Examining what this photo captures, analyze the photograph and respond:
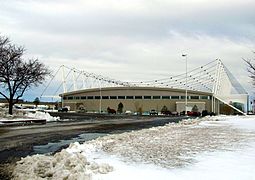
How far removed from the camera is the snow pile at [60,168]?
8.44 m

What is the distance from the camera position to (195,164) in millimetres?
9453

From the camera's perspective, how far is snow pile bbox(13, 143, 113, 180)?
844cm

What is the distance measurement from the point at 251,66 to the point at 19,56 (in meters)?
25.6

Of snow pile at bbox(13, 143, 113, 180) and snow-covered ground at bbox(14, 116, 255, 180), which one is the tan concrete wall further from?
snow pile at bbox(13, 143, 113, 180)

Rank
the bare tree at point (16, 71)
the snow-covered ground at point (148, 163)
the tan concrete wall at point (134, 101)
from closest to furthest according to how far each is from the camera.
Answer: the snow-covered ground at point (148, 163) → the bare tree at point (16, 71) → the tan concrete wall at point (134, 101)

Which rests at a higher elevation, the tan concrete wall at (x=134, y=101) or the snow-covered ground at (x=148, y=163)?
the tan concrete wall at (x=134, y=101)

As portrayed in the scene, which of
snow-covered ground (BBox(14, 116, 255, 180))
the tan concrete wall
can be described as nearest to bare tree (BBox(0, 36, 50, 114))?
snow-covered ground (BBox(14, 116, 255, 180))

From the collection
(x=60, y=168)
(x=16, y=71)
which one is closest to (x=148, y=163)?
(x=60, y=168)

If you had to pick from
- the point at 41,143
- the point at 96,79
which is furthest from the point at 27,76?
the point at 96,79

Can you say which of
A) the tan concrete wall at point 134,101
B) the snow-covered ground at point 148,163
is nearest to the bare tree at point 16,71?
the snow-covered ground at point 148,163

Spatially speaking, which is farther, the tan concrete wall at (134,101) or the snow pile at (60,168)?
the tan concrete wall at (134,101)

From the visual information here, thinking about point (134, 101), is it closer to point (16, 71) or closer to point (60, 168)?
point (16, 71)

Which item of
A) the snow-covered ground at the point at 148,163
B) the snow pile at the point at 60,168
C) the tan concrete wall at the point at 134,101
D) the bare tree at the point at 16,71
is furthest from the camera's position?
the tan concrete wall at the point at 134,101

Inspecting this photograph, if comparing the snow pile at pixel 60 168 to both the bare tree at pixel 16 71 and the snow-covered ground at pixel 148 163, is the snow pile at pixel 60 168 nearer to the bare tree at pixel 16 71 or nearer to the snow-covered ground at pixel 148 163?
the snow-covered ground at pixel 148 163
